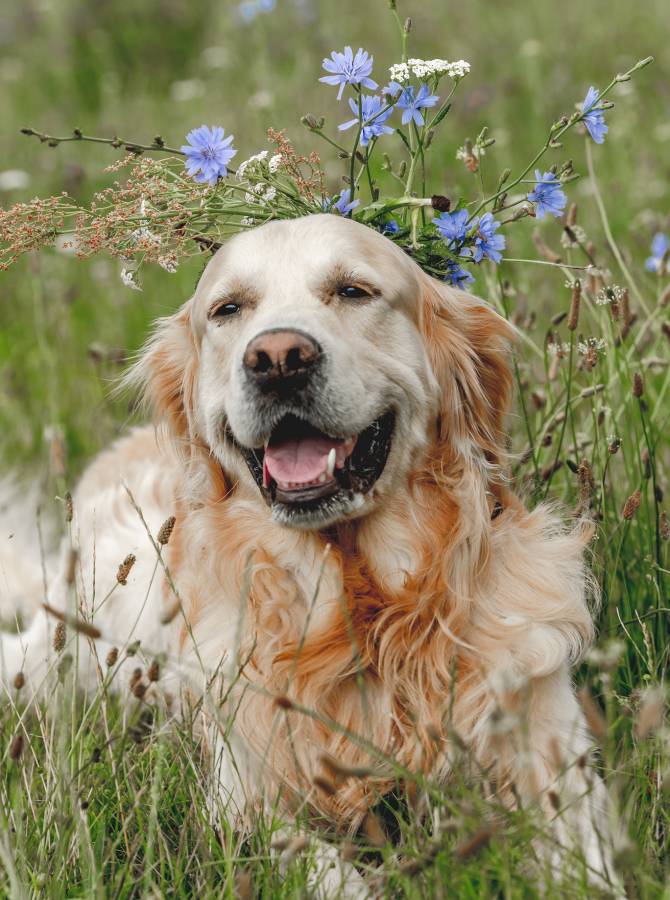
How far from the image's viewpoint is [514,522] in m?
2.52

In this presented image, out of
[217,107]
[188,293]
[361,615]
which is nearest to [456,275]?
[361,615]

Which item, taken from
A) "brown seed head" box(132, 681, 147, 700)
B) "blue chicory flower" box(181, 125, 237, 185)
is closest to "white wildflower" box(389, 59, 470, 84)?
"blue chicory flower" box(181, 125, 237, 185)

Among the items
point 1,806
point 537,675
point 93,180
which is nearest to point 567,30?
point 93,180

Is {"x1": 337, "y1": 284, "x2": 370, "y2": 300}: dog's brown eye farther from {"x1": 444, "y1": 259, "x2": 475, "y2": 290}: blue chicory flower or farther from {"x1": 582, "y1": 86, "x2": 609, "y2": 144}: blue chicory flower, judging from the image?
{"x1": 582, "y1": 86, "x2": 609, "y2": 144}: blue chicory flower

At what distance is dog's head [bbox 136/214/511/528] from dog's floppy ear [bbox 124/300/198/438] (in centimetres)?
1

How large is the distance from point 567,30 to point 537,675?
24.7ft

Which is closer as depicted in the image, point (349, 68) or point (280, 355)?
point (280, 355)

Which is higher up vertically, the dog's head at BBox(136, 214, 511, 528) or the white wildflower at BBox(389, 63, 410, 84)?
the white wildflower at BBox(389, 63, 410, 84)

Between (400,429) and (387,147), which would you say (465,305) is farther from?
(387,147)

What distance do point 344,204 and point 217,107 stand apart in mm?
5192

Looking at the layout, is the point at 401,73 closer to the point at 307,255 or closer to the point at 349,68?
the point at 349,68

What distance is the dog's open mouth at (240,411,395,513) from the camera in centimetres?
235

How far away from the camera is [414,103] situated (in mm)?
2516

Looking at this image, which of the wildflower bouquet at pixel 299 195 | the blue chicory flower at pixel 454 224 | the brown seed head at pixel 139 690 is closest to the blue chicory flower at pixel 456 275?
the wildflower bouquet at pixel 299 195
